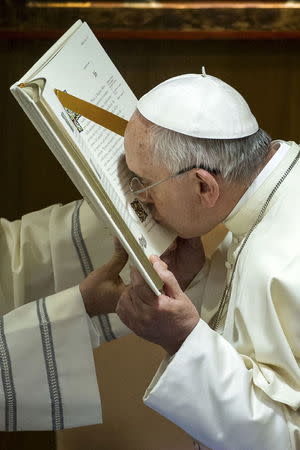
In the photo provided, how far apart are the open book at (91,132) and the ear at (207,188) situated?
0.14 metres

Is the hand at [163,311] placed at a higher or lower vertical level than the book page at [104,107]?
lower

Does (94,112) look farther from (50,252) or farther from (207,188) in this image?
(50,252)

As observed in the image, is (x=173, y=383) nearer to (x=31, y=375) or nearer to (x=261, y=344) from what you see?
(x=261, y=344)

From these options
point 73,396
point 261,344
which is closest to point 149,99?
point 261,344

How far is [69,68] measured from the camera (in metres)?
2.05

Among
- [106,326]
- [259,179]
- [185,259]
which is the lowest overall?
[106,326]

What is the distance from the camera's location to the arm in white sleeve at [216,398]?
1961 mm

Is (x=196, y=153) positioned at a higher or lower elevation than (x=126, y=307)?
higher

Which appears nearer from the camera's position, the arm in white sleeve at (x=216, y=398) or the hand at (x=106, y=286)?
the arm in white sleeve at (x=216, y=398)

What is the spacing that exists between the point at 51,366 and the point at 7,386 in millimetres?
109

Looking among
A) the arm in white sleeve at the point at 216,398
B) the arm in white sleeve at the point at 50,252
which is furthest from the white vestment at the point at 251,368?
the arm in white sleeve at the point at 50,252

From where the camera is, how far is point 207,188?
2.06 metres

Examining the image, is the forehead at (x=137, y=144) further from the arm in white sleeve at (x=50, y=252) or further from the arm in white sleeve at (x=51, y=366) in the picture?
the arm in white sleeve at (x=50, y=252)

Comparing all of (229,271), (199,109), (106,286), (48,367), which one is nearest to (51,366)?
(48,367)
